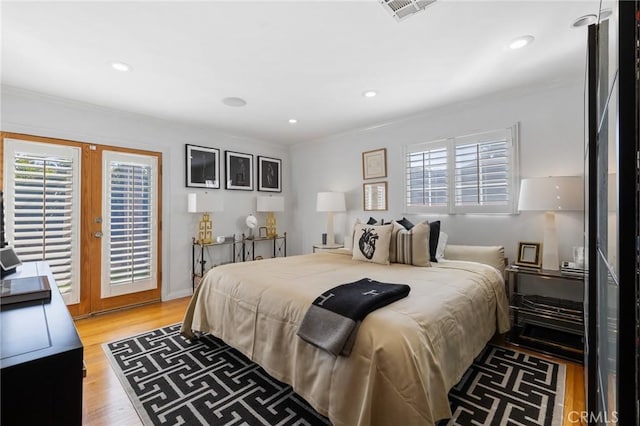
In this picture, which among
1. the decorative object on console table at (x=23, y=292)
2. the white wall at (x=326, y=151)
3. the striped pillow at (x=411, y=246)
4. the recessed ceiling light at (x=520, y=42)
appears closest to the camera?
the decorative object on console table at (x=23, y=292)

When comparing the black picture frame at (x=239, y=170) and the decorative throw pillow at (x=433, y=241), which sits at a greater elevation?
the black picture frame at (x=239, y=170)

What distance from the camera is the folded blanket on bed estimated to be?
4.87 ft

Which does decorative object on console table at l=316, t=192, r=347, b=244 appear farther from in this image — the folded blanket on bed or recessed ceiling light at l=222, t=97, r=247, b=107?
the folded blanket on bed

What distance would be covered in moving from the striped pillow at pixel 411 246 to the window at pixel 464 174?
2.87ft

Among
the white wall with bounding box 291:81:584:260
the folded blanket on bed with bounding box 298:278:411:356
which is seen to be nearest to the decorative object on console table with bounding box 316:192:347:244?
the white wall with bounding box 291:81:584:260

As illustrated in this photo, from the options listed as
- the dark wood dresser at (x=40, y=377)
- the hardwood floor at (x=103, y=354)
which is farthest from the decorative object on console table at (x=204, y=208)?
the dark wood dresser at (x=40, y=377)

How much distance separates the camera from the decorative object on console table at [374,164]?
412 cm

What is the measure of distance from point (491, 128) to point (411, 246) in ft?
5.48

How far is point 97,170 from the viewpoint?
3451 mm

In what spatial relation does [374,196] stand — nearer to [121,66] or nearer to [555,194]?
[555,194]

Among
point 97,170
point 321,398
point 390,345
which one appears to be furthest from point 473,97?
point 97,170

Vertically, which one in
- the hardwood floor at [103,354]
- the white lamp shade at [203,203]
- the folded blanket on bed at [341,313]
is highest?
the white lamp shade at [203,203]

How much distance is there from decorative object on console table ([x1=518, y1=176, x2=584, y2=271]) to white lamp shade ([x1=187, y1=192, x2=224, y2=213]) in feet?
11.9

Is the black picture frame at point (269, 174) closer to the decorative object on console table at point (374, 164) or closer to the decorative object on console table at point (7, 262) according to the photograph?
the decorative object on console table at point (374, 164)
